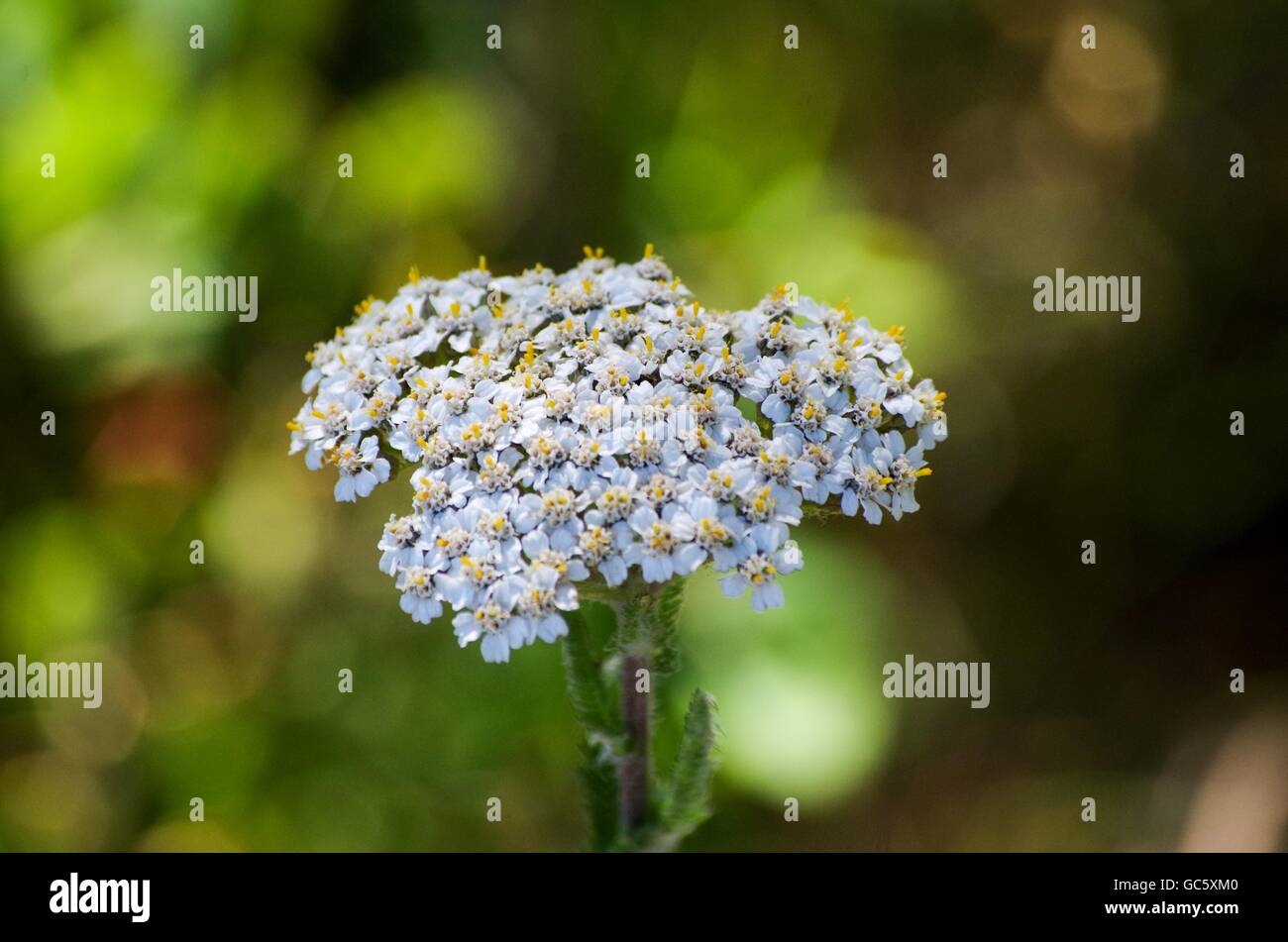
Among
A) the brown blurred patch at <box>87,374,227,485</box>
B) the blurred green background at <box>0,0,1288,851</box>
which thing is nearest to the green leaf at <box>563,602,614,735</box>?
the blurred green background at <box>0,0,1288,851</box>

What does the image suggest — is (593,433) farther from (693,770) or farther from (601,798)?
(601,798)

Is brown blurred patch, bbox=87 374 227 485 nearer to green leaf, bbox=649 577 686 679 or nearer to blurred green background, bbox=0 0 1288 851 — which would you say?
blurred green background, bbox=0 0 1288 851

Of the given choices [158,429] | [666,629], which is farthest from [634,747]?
[158,429]

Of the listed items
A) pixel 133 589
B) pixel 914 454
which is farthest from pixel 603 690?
pixel 133 589

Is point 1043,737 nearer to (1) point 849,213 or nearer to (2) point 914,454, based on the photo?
(1) point 849,213

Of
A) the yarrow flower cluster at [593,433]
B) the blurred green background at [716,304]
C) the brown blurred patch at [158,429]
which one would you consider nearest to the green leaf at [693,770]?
the yarrow flower cluster at [593,433]

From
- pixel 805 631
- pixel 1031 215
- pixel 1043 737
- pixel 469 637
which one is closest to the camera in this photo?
pixel 469 637
